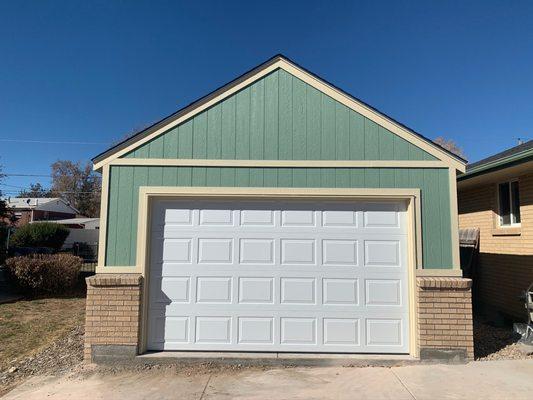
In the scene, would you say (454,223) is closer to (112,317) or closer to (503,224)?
(503,224)

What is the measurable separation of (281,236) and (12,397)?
13.6 ft

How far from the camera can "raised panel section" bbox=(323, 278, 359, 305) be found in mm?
6645

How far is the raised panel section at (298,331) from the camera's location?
21.6 ft

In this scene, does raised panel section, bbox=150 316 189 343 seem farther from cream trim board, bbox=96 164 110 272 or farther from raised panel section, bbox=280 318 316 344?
raised panel section, bbox=280 318 316 344

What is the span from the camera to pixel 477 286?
10.4 meters

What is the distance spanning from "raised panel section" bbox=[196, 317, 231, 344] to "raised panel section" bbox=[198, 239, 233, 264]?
0.89 m

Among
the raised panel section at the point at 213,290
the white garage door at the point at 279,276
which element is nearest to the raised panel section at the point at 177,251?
the white garage door at the point at 279,276

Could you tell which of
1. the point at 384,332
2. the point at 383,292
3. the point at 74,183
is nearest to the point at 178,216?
the point at 383,292

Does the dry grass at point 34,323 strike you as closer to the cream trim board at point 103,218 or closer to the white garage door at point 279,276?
the cream trim board at point 103,218

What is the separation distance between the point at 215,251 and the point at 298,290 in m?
1.44

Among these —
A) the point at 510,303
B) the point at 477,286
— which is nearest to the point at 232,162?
the point at 510,303

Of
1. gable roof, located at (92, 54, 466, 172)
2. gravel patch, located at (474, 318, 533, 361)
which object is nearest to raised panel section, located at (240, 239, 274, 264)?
gable roof, located at (92, 54, 466, 172)

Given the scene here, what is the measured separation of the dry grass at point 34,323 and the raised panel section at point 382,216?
19.5 feet

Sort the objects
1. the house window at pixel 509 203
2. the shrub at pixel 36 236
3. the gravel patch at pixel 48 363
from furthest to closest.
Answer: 1. the shrub at pixel 36 236
2. the house window at pixel 509 203
3. the gravel patch at pixel 48 363
